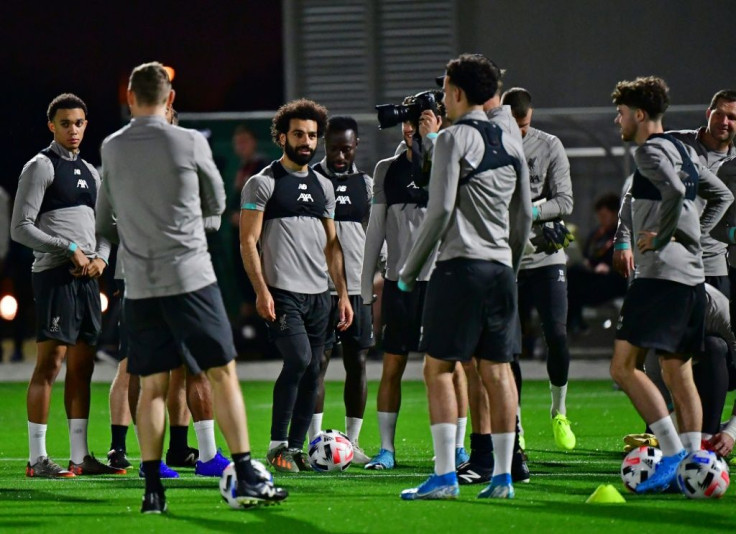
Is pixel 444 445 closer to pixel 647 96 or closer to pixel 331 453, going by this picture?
pixel 331 453

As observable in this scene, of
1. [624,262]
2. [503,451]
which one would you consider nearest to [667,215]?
[503,451]

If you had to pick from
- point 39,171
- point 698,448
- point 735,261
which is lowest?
point 698,448

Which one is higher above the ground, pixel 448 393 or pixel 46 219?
pixel 46 219

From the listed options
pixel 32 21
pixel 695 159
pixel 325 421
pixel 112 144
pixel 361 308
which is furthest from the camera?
pixel 32 21

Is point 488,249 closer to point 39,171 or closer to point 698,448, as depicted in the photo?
point 698,448

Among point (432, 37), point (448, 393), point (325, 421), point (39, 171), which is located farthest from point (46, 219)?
point (432, 37)

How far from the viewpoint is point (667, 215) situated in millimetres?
7012

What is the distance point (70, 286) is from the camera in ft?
27.6

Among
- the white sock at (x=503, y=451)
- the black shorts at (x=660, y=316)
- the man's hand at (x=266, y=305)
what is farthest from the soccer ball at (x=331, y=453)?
the black shorts at (x=660, y=316)

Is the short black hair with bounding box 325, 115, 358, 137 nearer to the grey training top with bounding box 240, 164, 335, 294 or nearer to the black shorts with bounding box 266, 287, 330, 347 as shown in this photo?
the grey training top with bounding box 240, 164, 335, 294

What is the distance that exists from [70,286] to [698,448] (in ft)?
12.0

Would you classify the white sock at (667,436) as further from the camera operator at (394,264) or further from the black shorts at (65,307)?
the black shorts at (65,307)

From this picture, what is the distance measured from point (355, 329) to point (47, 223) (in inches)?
77.7

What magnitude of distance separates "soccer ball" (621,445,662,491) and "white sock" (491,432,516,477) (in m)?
0.70
